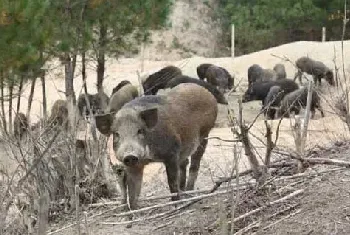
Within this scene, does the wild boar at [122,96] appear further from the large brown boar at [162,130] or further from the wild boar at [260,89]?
the large brown boar at [162,130]

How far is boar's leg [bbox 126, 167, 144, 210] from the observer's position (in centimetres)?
759

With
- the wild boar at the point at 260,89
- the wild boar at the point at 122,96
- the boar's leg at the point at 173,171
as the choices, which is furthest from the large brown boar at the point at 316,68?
the boar's leg at the point at 173,171

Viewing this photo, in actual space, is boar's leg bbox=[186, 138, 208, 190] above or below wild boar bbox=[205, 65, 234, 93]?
below

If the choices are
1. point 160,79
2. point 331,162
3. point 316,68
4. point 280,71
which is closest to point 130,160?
point 331,162

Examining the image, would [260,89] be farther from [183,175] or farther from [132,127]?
[132,127]

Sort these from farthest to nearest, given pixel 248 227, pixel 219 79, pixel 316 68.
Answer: pixel 219 79
pixel 316 68
pixel 248 227

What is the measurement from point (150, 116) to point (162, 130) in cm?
31

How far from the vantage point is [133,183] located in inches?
302

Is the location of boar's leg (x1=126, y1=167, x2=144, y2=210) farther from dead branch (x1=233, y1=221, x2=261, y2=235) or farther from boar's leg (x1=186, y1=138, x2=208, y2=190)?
dead branch (x1=233, y1=221, x2=261, y2=235)

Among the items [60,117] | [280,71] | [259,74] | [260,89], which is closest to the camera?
[60,117]

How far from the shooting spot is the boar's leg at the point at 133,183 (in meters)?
7.59

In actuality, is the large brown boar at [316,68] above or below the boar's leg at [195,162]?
above

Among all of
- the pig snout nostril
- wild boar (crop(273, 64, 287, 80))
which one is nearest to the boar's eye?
the pig snout nostril

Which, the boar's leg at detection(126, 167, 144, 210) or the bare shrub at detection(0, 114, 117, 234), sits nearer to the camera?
the bare shrub at detection(0, 114, 117, 234)
